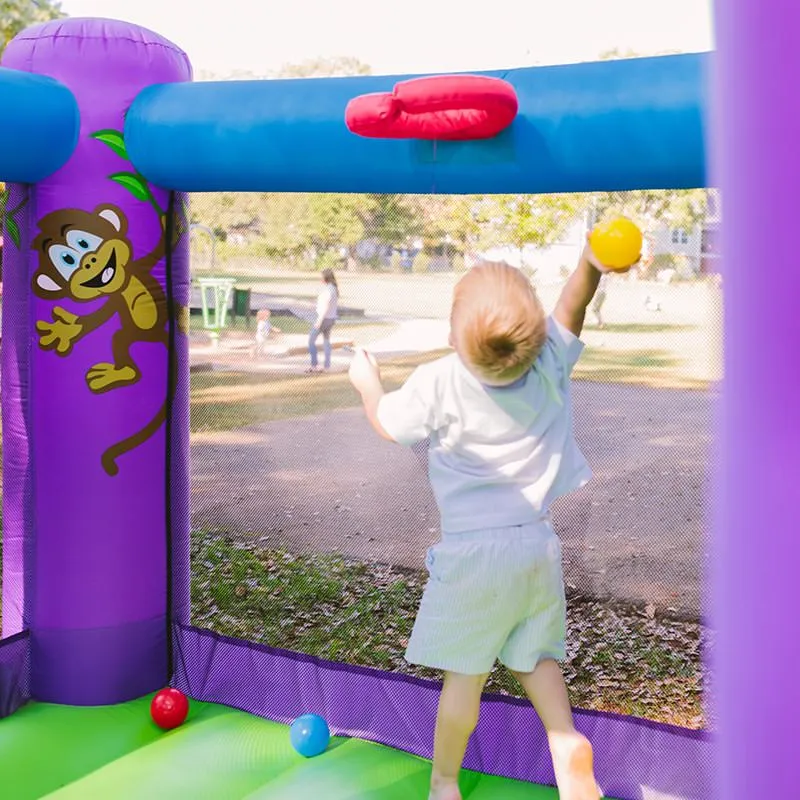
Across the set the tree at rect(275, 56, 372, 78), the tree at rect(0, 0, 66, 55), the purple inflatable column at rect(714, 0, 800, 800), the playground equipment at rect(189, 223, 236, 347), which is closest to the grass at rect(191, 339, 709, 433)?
the playground equipment at rect(189, 223, 236, 347)

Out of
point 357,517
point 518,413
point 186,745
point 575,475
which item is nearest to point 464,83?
point 518,413

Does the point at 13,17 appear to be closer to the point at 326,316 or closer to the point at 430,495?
the point at 326,316

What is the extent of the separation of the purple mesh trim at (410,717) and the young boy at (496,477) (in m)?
0.42

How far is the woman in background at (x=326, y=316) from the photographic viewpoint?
9.93 ft

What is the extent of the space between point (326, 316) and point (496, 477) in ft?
3.58

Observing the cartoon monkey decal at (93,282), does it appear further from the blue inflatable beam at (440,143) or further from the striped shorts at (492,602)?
the striped shorts at (492,602)

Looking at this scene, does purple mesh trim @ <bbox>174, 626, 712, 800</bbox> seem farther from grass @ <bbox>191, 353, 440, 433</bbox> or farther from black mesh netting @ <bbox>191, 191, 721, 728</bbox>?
grass @ <bbox>191, 353, 440, 433</bbox>

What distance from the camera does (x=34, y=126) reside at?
263 cm

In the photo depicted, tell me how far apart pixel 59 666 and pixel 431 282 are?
4.48 feet

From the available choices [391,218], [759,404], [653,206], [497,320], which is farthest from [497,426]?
[759,404]

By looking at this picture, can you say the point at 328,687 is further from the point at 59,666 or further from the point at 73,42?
the point at 73,42

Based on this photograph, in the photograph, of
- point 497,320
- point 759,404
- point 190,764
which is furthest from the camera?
point 190,764

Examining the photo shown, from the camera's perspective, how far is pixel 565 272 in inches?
103

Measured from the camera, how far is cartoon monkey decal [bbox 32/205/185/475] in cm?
283
